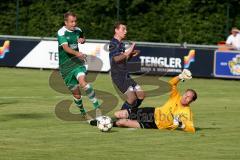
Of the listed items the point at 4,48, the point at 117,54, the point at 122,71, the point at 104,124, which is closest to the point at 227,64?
the point at 4,48

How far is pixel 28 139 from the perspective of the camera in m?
15.3

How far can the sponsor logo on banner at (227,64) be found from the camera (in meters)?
31.6

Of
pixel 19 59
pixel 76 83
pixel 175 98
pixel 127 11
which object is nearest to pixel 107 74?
pixel 19 59

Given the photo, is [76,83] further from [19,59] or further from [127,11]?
[127,11]

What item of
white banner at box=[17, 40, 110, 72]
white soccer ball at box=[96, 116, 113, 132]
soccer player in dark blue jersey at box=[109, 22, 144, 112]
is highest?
soccer player in dark blue jersey at box=[109, 22, 144, 112]

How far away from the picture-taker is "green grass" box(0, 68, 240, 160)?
1370 cm

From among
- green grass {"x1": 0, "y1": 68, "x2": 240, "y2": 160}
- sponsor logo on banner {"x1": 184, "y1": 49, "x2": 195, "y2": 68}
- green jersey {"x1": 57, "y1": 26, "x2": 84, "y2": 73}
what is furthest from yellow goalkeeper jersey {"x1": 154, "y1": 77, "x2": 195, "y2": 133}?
sponsor logo on banner {"x1": 184, "y1": 49, "x2": 195, "y2": 68}

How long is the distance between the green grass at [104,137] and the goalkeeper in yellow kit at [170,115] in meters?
0.23

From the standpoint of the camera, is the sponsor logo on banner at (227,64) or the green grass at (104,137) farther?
the sponsor logo on banner at (227,64)

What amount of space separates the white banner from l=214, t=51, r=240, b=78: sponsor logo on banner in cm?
447

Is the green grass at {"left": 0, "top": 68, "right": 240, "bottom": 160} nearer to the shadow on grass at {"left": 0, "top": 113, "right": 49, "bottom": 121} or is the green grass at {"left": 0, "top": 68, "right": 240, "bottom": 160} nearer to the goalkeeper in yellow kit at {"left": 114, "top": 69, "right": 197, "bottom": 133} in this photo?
the shadow on grass at {"left": 0, "top": 113, "right": 49, "bottom": 121}

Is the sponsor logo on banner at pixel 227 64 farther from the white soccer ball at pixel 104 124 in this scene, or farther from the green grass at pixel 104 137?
the white soccer ball at pixel 104 124

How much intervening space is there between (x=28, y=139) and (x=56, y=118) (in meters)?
3.69

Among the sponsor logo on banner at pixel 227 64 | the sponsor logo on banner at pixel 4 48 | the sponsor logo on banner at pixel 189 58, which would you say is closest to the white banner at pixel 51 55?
the sponsor logo on banner at pixel 4 48
